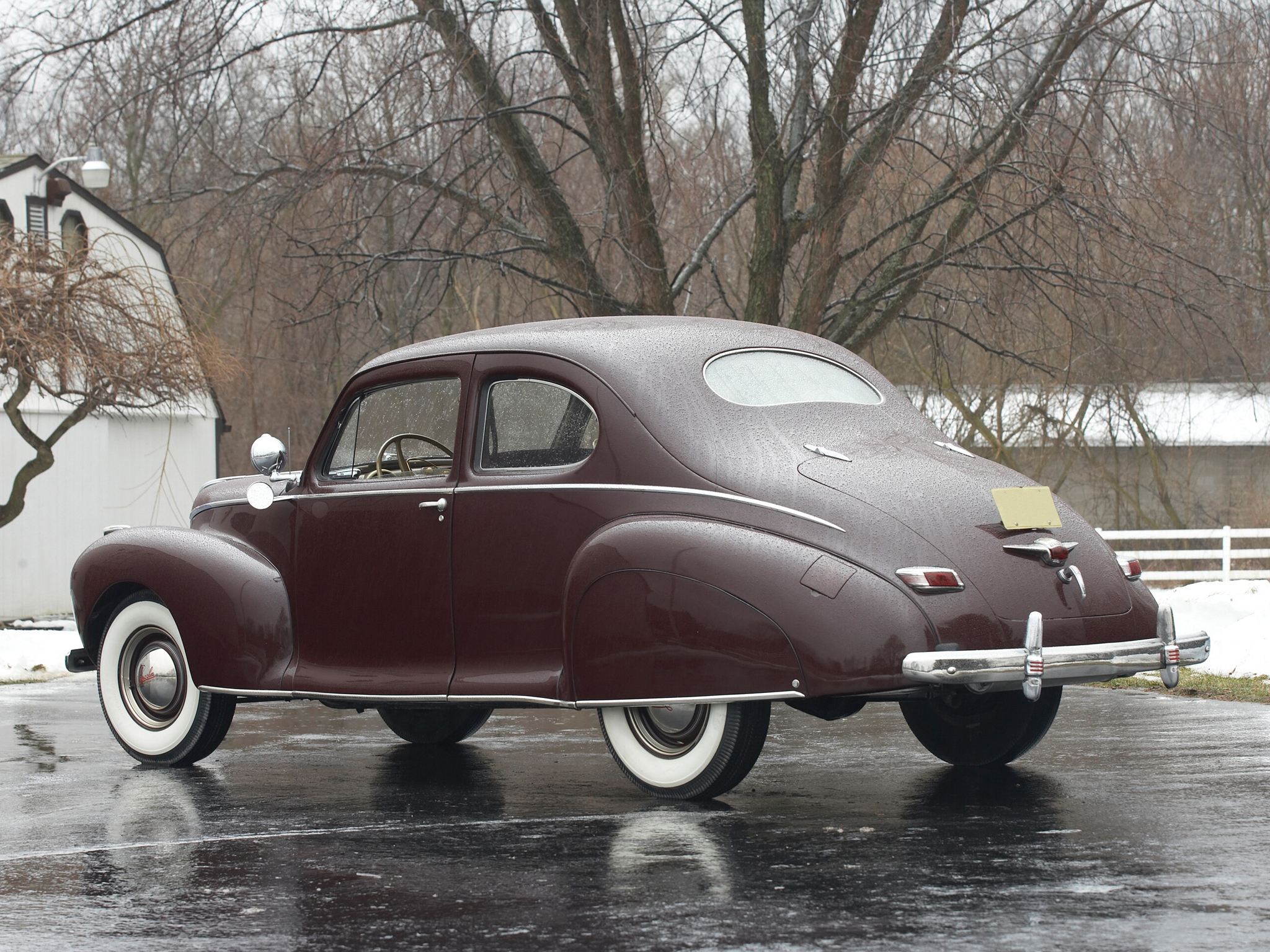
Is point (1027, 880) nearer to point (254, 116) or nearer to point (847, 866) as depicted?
point (847, 866)

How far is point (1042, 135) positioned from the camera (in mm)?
13680

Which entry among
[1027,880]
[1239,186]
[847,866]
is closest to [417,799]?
[847,866]

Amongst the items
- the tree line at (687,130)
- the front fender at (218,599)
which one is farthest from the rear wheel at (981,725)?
the tree line at (687,130)

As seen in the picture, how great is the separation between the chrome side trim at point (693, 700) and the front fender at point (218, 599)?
5.65ft

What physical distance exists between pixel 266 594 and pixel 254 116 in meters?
11.0

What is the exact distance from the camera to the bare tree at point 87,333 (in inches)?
614

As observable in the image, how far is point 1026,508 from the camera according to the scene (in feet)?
19.7

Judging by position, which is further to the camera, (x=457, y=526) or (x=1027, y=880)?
(x=457, y=526)

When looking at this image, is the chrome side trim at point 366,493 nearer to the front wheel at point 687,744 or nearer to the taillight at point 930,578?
the front wheel at point 687,744

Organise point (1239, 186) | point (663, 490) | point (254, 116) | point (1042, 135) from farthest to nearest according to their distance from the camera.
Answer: point (1239, 186)
point (254, 116)
point (1042, 135)
point (663, 490)

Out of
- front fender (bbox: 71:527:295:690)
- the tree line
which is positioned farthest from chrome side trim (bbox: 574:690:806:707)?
the tree line

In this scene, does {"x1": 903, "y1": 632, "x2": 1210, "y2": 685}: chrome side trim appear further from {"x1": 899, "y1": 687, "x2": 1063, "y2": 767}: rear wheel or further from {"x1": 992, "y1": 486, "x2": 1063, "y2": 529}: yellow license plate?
{"x1": 899, "y1": 687, "x2": 1063, "y2": 767}: rear wheel

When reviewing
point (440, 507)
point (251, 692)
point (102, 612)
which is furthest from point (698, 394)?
point (102, 612)

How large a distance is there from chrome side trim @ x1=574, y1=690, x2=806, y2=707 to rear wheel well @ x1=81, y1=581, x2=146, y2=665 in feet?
9.32
